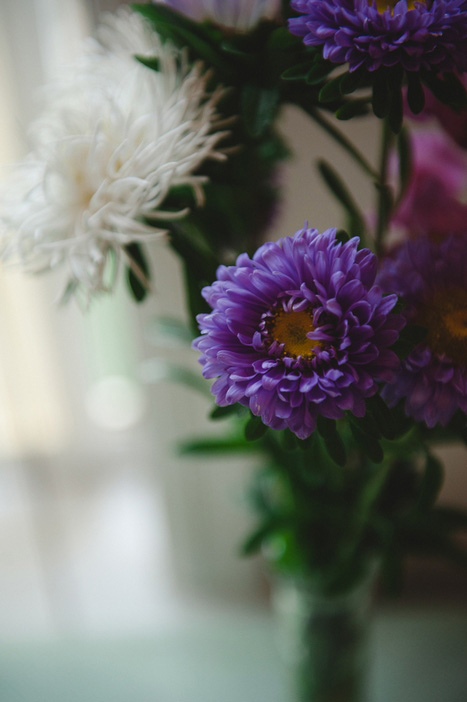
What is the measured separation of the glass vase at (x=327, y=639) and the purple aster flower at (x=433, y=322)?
1.08 ft

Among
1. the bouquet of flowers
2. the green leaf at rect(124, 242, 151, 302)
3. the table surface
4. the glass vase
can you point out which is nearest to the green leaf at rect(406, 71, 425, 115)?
the bouquet of flowers

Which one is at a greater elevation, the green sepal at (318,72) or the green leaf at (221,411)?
the green sepal at (318,72)

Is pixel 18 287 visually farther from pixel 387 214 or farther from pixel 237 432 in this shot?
pixel 387 214

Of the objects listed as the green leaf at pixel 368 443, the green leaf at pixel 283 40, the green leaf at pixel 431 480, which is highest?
the green leaf at pixel 283 40

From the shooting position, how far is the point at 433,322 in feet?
1.25

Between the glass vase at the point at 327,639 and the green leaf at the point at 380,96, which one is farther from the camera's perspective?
the glass vase at the point at 327,639

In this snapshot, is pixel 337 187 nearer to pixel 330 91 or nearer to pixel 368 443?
pixel 330 91

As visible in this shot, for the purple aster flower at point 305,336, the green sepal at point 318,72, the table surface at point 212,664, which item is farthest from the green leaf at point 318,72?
the table surface at point 212,664

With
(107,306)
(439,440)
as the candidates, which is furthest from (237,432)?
(107,306)

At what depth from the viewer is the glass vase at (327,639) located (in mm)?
631

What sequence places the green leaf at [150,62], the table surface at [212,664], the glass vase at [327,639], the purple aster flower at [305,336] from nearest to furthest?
the purple aster flower at [305,336], the green leaf at [150,62], the glass vase at [327,639], the table surface at [212,664]

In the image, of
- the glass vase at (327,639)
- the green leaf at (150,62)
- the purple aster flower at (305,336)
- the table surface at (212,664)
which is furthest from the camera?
the table surface at (212,664)

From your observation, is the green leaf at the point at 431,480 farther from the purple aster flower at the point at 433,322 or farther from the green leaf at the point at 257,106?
the green leaf at the point at 257,106

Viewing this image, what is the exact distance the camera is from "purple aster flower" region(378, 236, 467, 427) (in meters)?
0.36
